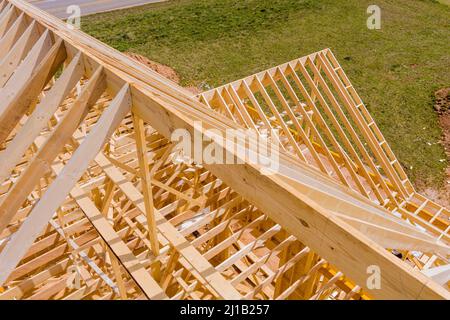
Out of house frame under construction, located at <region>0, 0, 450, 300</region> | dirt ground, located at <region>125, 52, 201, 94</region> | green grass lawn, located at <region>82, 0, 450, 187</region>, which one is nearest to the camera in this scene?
house frame under construction, located at <region>0, 0, 450, 300</region>

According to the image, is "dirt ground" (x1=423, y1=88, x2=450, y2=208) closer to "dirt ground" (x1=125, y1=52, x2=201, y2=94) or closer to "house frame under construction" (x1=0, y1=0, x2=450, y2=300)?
"house frame under construction" (x1=0, y1=0, x2=450, y2=300)

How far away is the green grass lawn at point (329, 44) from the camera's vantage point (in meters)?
13.1

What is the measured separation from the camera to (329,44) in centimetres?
1995

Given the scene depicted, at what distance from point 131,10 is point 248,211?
22746 mm

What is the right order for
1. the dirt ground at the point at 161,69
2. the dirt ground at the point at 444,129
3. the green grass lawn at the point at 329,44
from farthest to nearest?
the dirt ground at the point at 161,69 < the green grass lawn at the point at 329,44 < the dirt ground at the point at 444,129

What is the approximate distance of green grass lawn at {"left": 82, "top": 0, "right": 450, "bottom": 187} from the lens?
42.9 feet

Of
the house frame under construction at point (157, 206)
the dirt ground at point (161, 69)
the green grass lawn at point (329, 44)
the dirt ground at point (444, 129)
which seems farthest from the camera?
the dirt ground at point (161, 69)

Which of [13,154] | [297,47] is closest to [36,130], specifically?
[13,154]

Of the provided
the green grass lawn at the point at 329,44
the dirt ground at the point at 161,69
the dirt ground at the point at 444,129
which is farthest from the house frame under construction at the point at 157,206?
the dirt ground at the point at 161,69

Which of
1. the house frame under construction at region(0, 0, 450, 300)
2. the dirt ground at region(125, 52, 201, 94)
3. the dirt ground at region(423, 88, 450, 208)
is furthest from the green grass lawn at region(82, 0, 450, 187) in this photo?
the house frame under construction at region(0, 0, 450, 300)

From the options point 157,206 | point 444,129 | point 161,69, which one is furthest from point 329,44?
point 157,206

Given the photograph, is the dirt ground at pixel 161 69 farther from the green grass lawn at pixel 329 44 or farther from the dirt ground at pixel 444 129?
the dirt ground at pixel 444 129

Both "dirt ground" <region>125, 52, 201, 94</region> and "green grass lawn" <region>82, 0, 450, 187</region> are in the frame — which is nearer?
"green grass lawn" <region>82, 0, 450, 187</region>
